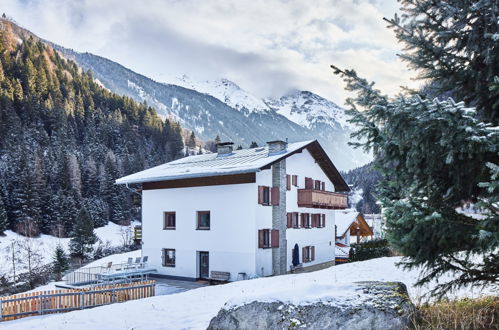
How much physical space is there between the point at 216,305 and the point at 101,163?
274 feet

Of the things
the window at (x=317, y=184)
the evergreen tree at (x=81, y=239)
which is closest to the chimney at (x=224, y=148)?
the window at (x=317, y=184)

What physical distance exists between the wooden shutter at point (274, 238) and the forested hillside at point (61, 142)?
4878 centimetres

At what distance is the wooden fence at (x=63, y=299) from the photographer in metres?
15.5

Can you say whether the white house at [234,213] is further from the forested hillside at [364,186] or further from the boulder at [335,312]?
the forested hillside at [364,186]

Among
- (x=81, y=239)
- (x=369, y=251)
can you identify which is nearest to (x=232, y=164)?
(x=369, y=251)

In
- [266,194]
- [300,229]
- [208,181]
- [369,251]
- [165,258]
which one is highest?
[208,181]

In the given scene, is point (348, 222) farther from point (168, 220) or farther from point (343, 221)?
point (168, 220)

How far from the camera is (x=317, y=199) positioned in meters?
28.3

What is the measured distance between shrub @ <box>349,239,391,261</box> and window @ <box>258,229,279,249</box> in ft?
35.0

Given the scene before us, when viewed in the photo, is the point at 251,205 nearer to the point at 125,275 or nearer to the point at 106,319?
the point at 125,275

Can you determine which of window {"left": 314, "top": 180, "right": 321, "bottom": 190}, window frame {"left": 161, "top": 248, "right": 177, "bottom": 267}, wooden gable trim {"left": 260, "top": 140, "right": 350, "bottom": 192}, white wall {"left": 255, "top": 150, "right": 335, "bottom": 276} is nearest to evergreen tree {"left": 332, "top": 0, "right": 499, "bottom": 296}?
white wall {"left": 255, "top": 150, "right": 335, "bottom": 276}

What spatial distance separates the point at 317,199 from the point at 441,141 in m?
23.8

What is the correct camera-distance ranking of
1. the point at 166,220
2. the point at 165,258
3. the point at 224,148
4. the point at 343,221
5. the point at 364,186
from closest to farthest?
the point at 165,258 → the point at 166,220 → the point at 224,148 → the point at 343,221 → the point at 364,186

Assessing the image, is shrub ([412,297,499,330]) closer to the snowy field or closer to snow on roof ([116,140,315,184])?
the snowy field
